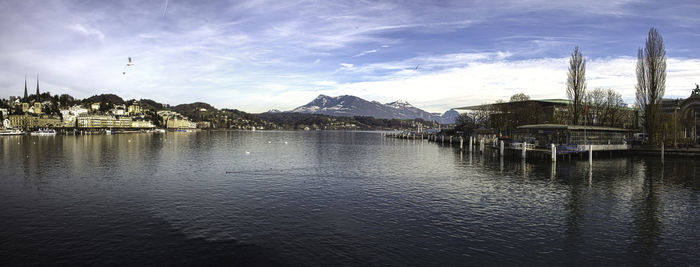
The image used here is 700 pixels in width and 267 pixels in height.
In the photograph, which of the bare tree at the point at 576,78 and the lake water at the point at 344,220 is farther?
the bare tree at the point at 576,78

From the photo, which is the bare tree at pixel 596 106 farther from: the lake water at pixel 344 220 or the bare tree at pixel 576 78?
the lake water at pixel 344 220

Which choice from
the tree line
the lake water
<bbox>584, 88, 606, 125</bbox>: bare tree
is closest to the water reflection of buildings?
the lake water

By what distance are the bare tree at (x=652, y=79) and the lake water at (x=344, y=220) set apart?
115 feet

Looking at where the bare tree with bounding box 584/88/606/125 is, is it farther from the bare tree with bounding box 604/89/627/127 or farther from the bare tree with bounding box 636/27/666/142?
the bare tree with bounding box 636/27/666/142

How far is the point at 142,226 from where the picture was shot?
21.1 meters

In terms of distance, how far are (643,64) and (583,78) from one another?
33.0 ft

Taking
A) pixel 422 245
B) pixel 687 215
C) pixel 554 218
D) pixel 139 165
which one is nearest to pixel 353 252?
pixel 422 245

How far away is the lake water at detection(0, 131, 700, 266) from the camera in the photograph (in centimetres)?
1702

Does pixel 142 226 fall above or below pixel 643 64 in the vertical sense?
below

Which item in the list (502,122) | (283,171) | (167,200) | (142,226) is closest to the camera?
(142,226)

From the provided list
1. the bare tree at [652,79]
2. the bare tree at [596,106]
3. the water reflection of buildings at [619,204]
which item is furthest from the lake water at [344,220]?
the bare tree at [596,106]

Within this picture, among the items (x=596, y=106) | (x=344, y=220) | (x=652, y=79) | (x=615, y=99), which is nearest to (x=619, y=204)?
(x=344, y=220)

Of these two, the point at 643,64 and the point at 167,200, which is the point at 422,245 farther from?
the point at 643,64

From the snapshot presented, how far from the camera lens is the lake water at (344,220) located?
55.8 feet
